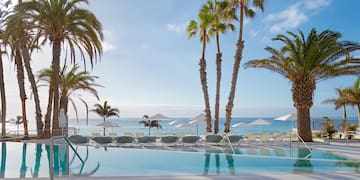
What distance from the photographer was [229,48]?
87.9 ft

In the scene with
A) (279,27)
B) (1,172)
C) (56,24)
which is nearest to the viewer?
(1,172)

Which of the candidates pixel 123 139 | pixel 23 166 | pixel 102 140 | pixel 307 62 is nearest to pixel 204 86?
pixel 307 62

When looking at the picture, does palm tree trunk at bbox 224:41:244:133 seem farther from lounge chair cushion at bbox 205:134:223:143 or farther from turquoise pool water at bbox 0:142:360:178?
turquoise pool water at bbox 0:142:360:178

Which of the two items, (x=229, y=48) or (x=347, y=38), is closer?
(x=347, y=38)

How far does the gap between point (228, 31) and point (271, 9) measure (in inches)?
132

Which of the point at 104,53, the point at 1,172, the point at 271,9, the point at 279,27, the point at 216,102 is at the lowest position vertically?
the point at 1,172

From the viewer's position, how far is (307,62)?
66.8 ft

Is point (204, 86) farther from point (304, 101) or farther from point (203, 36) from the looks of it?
point (304, 101)

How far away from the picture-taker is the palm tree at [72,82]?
2605 cm

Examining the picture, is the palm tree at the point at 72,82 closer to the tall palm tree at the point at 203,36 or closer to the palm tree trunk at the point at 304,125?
the tall palm tree at the point at 203,36

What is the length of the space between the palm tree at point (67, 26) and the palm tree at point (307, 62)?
10260 millimetres

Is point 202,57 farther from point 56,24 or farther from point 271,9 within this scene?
point 56,24

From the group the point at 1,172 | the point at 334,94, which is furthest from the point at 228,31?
the point at 1,172

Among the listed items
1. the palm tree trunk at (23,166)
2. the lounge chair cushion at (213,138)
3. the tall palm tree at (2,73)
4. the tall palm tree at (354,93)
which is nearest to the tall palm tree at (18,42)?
the tall palm tree at (2,73)
